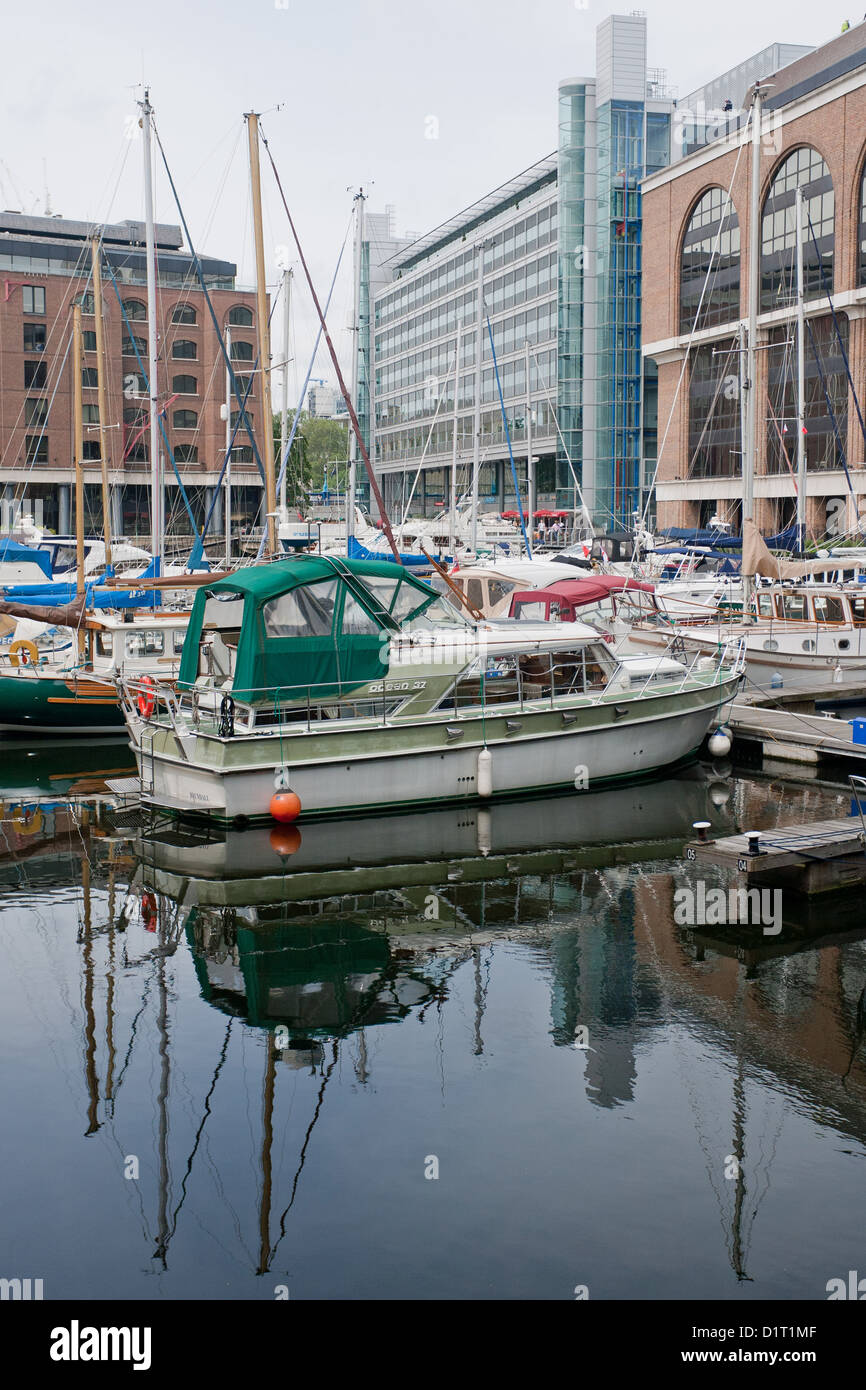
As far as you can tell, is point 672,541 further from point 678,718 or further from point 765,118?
point 678,718

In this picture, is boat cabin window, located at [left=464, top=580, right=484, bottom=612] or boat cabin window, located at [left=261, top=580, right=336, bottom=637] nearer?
boat cabin window, located at [left=261, top=580, right=336, bottom=637]

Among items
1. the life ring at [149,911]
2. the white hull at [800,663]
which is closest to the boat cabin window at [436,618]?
the life ring at [149,911]

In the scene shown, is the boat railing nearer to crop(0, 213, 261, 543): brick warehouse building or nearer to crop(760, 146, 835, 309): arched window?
crop(760, 146, 835, 309): arched window

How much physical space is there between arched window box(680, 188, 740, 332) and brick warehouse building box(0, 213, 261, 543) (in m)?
27.1

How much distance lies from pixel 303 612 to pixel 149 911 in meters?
5.80

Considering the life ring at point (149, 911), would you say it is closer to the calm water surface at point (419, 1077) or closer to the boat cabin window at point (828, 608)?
the calm water surface at point (419, 1077)

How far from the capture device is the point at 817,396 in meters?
56.2

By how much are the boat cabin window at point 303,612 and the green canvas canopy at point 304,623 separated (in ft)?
0.05

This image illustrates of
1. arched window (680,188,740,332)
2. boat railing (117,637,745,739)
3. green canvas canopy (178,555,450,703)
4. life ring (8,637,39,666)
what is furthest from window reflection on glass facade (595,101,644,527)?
green canvas canopy (178,555,450,703)

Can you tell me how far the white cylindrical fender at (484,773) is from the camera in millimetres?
19109

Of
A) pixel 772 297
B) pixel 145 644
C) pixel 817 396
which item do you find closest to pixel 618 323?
pixel 772 297

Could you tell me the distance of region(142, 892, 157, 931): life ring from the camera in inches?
578

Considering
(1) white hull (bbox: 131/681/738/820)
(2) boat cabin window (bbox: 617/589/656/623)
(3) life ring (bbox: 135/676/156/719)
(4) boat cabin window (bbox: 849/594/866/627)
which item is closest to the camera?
(1) white hull (bbox: 131/681/738/820)
